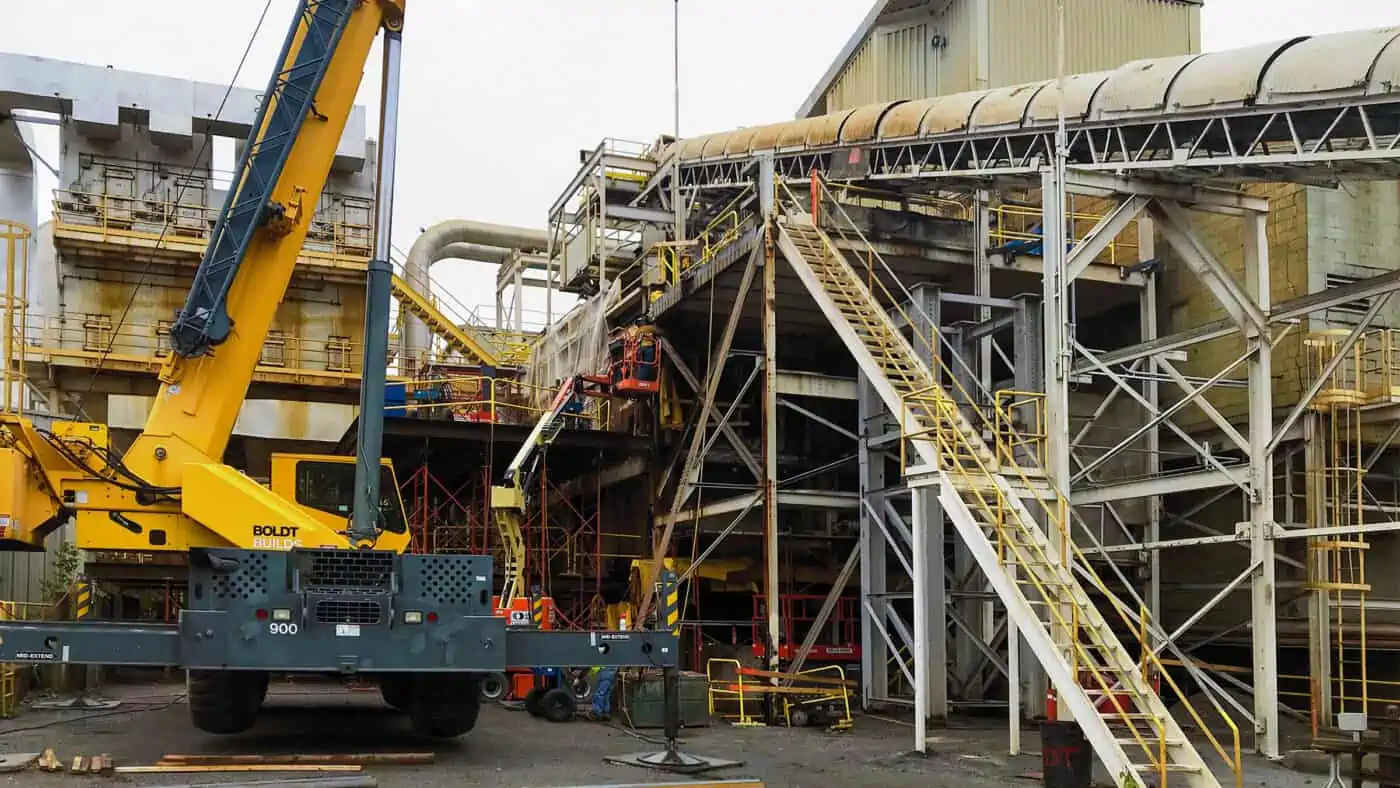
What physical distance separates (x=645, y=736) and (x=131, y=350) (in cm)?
2249

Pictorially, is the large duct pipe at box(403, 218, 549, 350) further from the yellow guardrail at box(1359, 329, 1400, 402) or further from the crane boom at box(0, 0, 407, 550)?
the yellow guardrail at box(1359, 329, 1400, 402)

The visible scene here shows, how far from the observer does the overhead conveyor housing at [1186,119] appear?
1429cm

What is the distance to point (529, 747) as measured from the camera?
16000 millimetres

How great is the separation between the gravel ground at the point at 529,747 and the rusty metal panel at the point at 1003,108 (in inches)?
341

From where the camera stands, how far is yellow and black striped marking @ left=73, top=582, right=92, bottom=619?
81.3ft

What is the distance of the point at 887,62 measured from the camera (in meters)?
31.9

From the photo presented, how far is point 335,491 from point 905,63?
2011cm

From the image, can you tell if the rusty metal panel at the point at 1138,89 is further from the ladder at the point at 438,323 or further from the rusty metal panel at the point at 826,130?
Result: the ladder at the point at 438,323

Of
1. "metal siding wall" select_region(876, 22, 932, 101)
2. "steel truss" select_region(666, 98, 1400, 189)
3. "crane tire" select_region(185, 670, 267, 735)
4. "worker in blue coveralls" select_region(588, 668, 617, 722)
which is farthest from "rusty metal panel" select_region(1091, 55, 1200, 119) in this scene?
"metal siding wall" select_region(876, 22, 932, 101)

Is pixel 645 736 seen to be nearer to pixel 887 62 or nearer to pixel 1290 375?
pixel 1290 375

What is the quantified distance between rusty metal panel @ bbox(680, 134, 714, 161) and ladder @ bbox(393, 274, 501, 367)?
10.5 m

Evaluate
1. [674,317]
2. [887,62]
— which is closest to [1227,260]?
[674,317]

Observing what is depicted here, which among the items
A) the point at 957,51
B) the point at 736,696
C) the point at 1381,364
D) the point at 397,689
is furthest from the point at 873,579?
the point at 957,51

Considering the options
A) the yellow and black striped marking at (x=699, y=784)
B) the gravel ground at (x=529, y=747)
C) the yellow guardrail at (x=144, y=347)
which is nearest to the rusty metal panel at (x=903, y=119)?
the gravel ground at (x=529, y=747)
